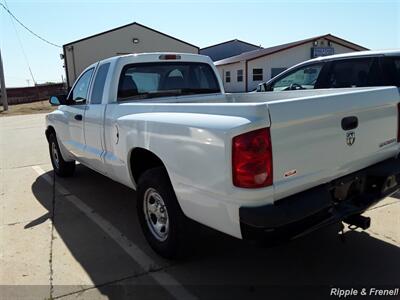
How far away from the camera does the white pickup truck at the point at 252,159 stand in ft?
8.67

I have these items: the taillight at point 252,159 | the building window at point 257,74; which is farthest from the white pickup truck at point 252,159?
the building window at point 257,74

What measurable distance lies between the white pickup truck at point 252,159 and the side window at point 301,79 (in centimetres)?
346

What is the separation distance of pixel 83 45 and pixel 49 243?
33970 millimetres

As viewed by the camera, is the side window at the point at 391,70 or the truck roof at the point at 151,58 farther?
the side window at the point at 391,70

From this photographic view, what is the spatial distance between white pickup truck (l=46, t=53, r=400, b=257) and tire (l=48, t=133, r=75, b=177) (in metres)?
2.32

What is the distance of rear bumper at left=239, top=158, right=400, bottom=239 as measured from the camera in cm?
264

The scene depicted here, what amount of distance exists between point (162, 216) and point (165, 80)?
6.82ft

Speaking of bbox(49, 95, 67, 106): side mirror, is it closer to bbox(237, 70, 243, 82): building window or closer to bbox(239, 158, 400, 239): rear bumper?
bbox(239, 158, 400, 239): rear bumper

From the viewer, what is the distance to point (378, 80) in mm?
6293

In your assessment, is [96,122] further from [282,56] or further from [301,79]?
[282,56]

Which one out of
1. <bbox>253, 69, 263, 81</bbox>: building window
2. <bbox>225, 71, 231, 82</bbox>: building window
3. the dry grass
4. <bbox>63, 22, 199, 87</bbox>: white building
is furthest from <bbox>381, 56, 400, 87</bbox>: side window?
<bbox>63, 22, 199, 87</bbox>: white building

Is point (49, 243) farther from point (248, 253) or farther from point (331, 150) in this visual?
point (331, 150)

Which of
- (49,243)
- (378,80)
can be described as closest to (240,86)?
(378,80)

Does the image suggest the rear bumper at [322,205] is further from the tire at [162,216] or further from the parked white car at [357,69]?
the parked white car at [357,69]
